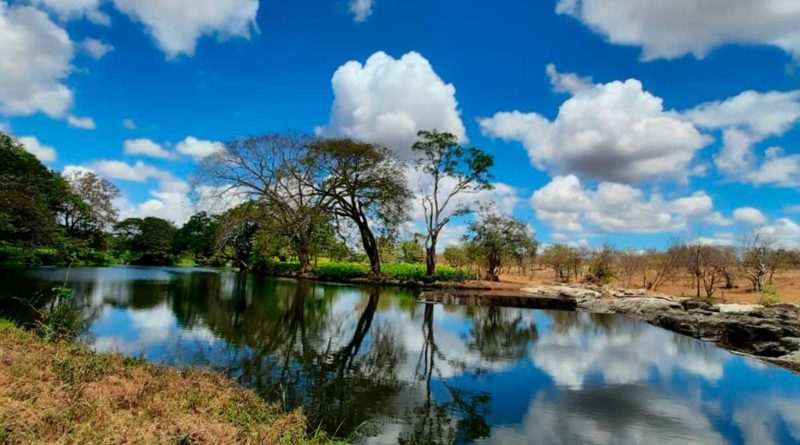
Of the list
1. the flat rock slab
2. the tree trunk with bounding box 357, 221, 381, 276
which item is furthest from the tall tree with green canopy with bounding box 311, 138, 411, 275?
the flat rock slab

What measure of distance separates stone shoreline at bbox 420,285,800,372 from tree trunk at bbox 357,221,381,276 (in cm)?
1064

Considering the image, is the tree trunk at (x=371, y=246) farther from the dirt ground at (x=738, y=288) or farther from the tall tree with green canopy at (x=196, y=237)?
the tall tree with green canopy at (x=196, y=237)

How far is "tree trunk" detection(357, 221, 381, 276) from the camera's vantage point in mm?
33281

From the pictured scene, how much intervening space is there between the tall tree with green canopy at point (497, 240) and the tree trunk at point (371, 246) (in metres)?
8.17

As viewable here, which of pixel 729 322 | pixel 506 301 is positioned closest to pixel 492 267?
pixel 506 301

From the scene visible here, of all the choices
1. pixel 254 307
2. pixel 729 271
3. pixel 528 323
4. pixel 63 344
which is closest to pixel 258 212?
pixel 254 307

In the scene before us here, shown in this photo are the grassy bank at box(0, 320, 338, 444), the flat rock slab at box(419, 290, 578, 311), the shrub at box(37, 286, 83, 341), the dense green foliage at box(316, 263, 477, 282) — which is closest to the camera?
the grassy bank at box(0, 320, 338, 444)

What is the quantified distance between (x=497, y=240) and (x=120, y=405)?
1258 inches

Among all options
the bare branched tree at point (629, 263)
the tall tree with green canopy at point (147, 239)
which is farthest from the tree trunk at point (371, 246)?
the tall tree with green canopy at point (147, 239)

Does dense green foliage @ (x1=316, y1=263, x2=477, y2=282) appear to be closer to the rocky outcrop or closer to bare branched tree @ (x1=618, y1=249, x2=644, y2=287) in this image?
the rocky outcrop

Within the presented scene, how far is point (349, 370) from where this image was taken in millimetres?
8250

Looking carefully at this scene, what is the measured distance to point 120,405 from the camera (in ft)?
15.3

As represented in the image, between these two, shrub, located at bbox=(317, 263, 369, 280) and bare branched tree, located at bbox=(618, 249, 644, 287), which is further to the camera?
bare branched tree, located at bbox=(618, 249, 644, 287)

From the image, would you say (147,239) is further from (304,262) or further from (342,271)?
(342,271)
